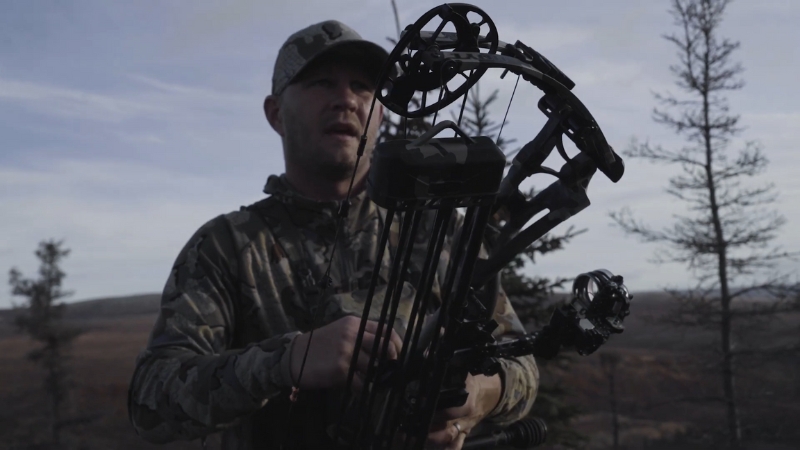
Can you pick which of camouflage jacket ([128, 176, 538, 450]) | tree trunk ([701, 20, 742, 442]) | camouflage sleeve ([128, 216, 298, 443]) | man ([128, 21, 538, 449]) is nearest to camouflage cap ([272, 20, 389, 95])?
man ([128, 21, 538, 449])

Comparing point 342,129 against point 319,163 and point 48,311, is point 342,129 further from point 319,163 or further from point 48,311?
point 48,311

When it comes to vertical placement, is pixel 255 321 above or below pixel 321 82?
below

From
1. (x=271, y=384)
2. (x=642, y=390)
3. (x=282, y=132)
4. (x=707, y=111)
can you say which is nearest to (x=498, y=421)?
(x=271, y=384)

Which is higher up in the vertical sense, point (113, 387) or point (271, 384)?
point (271, 384)

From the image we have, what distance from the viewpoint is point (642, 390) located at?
78.6 meters

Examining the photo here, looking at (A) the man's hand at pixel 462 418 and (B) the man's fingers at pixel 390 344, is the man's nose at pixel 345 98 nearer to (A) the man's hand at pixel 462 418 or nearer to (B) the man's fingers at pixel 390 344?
(A) the man's hand at pixel 462 418

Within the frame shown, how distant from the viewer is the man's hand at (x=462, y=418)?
2.59 m

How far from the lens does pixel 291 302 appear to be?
11.7 feet

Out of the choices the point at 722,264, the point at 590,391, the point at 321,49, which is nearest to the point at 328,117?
the point at 321,49

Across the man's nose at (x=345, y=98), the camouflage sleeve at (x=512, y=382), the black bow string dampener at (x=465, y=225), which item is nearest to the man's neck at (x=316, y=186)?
the man's nose at (x=345, y=98)

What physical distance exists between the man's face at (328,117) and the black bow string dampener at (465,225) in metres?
1.62

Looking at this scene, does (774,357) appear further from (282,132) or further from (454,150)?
(454,150)

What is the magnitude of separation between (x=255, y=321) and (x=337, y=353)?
4.01 ft

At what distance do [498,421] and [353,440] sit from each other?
4.11 feet
